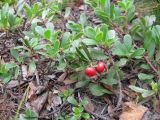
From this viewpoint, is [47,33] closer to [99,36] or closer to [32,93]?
[99,36]

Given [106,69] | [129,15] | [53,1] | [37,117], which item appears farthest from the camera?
[53,1]

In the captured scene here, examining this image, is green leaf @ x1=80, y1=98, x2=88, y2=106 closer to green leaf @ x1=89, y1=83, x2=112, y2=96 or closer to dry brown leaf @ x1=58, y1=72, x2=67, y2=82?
green leaf @ x1=89, y1=83, x2=112, y2=96

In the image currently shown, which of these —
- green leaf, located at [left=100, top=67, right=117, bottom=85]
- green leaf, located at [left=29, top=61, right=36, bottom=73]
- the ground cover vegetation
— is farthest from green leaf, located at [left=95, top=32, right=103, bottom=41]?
green leaf, located at [left=29, top=61, right=36, bottom=73]

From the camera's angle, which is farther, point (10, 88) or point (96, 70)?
point (10, 88)

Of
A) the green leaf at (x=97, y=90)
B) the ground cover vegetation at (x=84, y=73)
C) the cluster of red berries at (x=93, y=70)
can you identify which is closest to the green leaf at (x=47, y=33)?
the ground cover vegetation at (x=84, y=73)

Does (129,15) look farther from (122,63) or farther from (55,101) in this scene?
(55,101)

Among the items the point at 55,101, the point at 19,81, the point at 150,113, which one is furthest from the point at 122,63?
the point at 19,81
